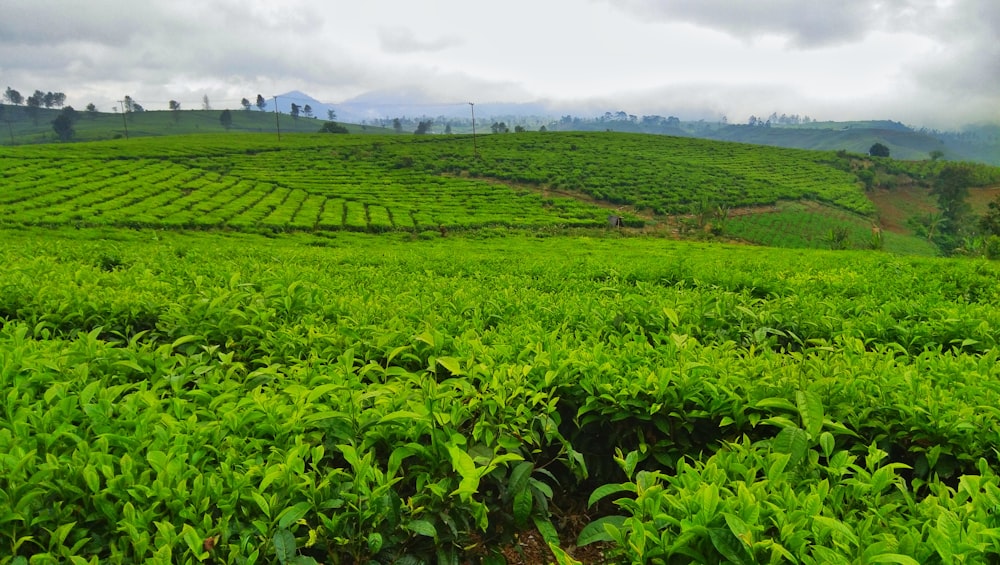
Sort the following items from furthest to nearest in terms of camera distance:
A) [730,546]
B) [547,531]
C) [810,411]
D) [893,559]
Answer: [810,411]
[547,531]
[730,546]
[893,559]

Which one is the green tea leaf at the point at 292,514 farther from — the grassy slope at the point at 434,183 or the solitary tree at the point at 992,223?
the solitary tree at the point at 992,223

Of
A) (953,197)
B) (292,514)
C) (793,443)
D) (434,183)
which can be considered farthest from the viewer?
(953,197)

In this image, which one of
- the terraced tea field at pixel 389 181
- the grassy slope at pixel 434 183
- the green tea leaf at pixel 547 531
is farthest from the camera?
the grassy slope at pixel 434 183

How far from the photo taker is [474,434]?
2.17 meters

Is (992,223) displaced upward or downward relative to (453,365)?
downward

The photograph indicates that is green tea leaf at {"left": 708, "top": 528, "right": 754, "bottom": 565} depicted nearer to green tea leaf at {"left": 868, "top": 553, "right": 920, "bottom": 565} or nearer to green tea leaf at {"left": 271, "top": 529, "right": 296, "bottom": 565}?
green tea leaf at {"left": 868, "top": 553, "right": 920, "bottom": 565}

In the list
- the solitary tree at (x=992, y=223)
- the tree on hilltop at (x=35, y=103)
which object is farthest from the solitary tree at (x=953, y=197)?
the tree on hilltop at (x=35, y=103)

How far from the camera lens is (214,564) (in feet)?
5.37

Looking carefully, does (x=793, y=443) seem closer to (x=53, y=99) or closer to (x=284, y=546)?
(x=284, y=546)

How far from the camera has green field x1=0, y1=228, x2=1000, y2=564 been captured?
1.69 meters

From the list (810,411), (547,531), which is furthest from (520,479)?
(810,411)

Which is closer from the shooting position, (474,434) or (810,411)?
(474,434)

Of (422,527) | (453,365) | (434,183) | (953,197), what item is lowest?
(953,197)

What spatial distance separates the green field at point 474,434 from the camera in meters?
1.69
